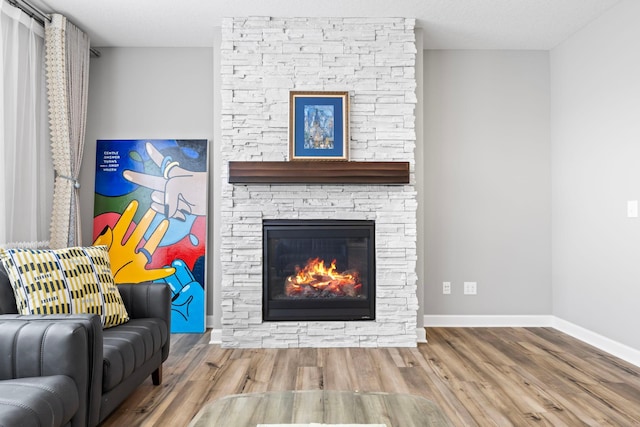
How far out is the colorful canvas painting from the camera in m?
3.92

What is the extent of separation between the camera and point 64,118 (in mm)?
3480

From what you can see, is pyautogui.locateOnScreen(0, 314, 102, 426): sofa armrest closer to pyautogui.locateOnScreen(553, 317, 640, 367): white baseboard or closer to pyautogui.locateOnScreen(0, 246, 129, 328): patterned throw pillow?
pyautogui.locateOnScreen(0, 246, 129, 328): patterned throw pillow

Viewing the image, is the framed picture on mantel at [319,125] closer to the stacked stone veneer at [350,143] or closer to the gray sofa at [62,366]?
the stacked stone veneer at [350,143]

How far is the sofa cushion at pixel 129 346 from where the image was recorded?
1.97 meters

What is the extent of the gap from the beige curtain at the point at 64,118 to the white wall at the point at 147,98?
331 mm

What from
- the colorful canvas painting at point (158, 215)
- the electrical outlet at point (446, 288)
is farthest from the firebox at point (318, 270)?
the electrical outlet at point (446, 288)

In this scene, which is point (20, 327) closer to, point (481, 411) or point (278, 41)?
point (481, 411)

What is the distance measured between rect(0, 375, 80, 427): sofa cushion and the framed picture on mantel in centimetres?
229

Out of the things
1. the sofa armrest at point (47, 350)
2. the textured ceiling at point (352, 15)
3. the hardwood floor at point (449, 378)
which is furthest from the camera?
the textured ceiling at point (352, 15)

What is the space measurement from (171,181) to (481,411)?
3122 mm

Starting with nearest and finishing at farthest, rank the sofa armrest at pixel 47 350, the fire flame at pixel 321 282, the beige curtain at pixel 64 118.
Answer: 1. the sofa armrest at pixel 47 350
2. the beige curtain at pixel 64 118
3. the fire flame at pixel 321 282

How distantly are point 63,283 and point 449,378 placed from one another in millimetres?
2324

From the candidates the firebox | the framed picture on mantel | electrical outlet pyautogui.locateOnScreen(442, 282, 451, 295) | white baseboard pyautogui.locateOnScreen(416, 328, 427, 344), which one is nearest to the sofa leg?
the firebox

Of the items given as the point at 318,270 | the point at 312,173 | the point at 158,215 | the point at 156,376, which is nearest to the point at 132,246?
the point at 158,215
